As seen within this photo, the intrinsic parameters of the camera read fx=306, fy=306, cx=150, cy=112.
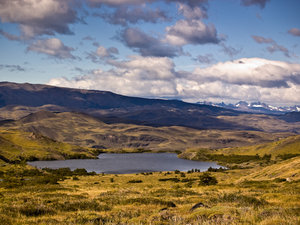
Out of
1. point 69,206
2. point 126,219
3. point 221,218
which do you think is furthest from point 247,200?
point 69,206

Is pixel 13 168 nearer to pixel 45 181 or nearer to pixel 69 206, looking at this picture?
pixel 45 181

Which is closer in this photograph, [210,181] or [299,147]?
[210,181]

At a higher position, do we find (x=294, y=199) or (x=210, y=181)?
(x=294, y=199)

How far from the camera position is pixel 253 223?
14383 millimetres

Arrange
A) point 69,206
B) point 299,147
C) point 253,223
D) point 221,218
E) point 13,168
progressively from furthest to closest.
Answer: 1. point 299,147
2. point 13,168
3. point 69,206
4. point 221,218
5. point 253,223

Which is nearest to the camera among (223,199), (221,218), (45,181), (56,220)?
(221,218)

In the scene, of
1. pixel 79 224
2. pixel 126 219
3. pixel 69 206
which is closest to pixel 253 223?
pixel 126 219

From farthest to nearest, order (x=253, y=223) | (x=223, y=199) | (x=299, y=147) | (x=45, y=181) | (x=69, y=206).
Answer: (x=299, y=147) < (x=45, y=181) < (x=223, y=199) < (x=69, y=206) < (x=253, y=223)

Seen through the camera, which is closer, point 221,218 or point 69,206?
point 221,218

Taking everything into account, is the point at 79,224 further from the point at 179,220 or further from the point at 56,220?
the point at 179,220

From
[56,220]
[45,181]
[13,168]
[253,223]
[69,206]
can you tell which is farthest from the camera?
[45,181]

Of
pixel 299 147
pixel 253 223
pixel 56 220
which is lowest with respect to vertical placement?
pixel 299 147

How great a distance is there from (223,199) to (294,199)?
5469mm

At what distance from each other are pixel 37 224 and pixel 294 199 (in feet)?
61.9
